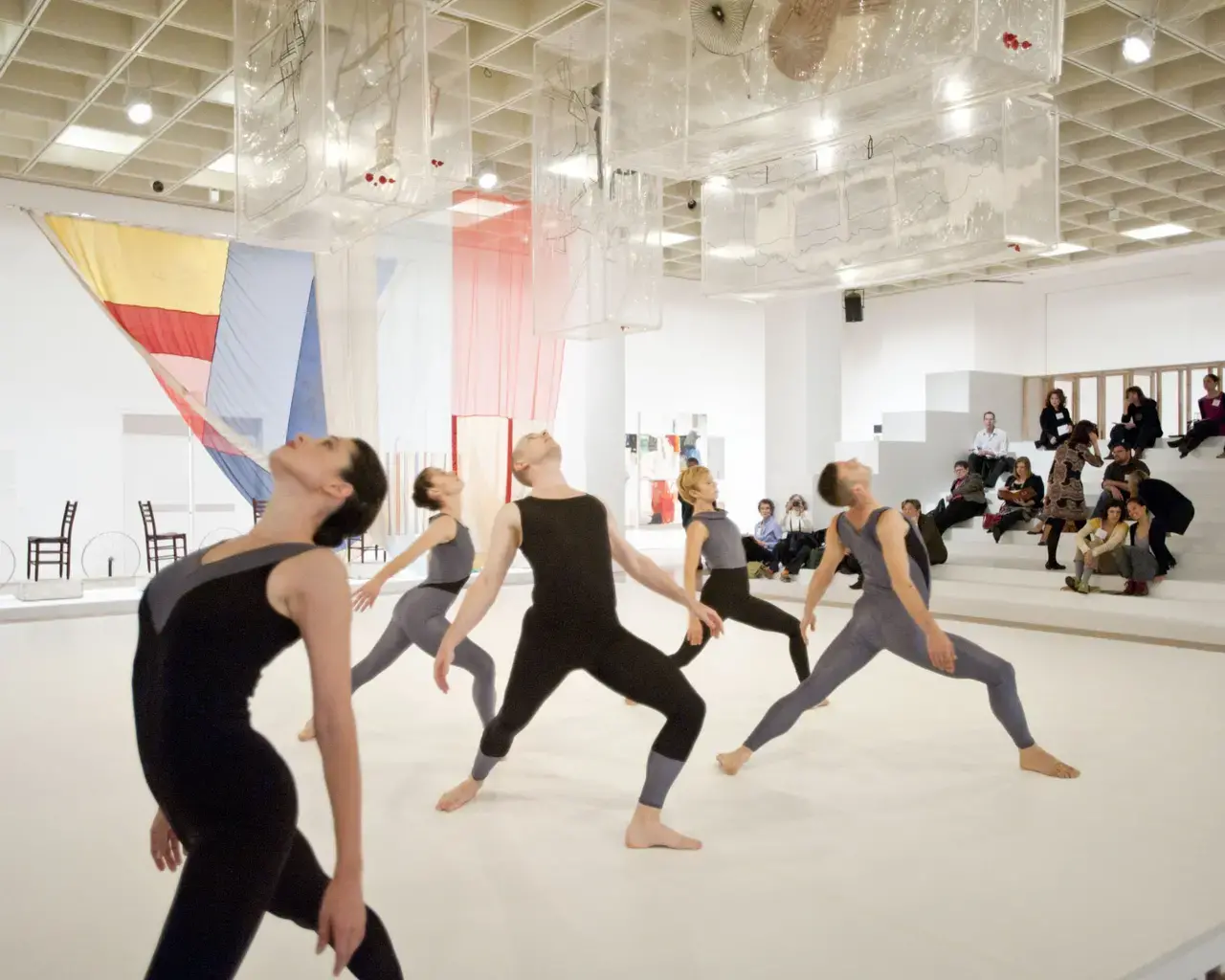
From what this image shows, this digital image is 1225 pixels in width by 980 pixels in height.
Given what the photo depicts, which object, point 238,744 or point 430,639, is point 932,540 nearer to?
point 430,639

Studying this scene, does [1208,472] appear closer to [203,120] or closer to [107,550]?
[203,120]

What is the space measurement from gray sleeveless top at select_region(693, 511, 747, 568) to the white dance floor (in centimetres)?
78

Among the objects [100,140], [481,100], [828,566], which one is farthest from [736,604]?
[100,140]

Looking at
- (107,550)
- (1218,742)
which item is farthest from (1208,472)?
(107,550)

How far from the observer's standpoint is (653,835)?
129 inches

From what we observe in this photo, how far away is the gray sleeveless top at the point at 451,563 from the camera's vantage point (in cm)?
455

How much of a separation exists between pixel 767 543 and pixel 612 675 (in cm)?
860

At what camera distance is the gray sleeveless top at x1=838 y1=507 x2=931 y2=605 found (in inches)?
158

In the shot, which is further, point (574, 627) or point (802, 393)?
point (802, 393)

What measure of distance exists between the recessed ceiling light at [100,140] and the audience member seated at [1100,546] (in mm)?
9412

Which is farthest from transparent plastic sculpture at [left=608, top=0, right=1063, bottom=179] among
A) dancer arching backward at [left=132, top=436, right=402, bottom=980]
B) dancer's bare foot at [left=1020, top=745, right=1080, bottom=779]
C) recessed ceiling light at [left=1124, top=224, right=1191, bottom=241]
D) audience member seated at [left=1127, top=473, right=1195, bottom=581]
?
recessed ceiling light at [left=1124, top=224, right=1191, bottom=241]

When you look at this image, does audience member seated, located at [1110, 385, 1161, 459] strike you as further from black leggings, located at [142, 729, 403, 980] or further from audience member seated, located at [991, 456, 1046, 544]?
black leggings, located at [142, 729, 403, 980]

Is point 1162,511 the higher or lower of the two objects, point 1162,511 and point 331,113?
the lower

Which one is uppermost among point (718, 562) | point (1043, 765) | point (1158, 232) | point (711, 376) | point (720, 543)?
point (1158, 232)
